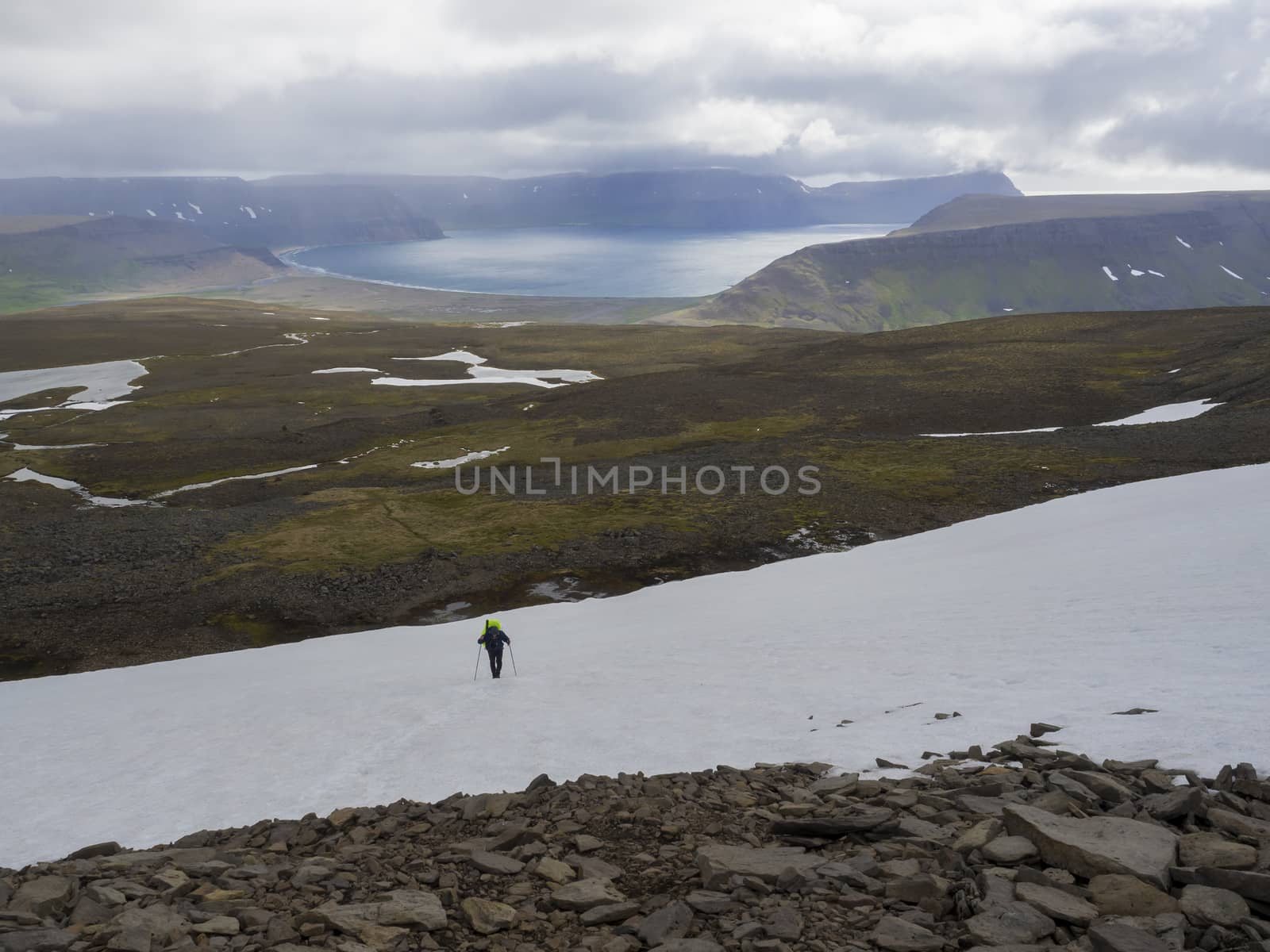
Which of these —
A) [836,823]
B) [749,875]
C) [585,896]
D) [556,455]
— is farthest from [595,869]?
[556,455]

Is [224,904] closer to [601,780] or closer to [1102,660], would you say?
[601,780]

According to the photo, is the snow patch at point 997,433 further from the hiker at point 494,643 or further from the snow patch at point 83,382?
the snow patch at point 83,382

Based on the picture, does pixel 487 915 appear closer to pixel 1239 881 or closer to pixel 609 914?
pixel 609 914

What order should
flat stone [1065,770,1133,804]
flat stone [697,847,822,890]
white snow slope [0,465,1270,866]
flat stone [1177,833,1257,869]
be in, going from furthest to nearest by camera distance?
white snow slope [0,465,1270,866] < flat stone [1065,770,1133,804] < flat stone [697,847,822,890] < flat stone [1177,833,1257,869]

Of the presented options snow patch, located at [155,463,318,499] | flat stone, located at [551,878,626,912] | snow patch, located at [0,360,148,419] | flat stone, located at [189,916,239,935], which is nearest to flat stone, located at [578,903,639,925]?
flat stone, located at [551,878,626,912]

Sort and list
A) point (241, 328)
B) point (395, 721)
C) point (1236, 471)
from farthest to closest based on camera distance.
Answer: point (241, 328) → point (1236, 471) → point (395, 721)

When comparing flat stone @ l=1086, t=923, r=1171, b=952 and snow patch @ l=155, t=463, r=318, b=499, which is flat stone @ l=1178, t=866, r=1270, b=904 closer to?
flat stone @ l=1086, t=923, r=1171, b=952

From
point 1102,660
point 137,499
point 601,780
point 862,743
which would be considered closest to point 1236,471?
point 1102,660
